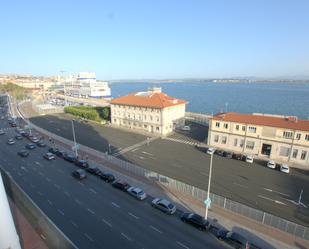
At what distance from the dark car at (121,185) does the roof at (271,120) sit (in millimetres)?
30300

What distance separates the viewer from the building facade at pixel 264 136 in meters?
44.2

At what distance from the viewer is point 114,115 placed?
78.9 metres

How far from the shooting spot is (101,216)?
2747cm

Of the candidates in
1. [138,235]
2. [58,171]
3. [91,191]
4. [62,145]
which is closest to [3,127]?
[62,145]

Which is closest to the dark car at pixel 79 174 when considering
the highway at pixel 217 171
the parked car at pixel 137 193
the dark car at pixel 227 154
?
the parked car at pixel 137 193

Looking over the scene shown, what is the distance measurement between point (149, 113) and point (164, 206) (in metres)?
42.2

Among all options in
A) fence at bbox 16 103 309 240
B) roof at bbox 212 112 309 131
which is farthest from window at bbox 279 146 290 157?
fence at bbox 16 103 309 240

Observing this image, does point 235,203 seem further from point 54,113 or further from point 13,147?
point 54,113

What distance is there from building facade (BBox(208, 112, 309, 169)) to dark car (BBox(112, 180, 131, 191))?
29152 mm

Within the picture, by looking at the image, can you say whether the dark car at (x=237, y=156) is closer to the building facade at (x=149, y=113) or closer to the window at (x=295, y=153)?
the window at (x=295, y=153)

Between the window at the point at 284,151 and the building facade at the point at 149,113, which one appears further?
the building facade at the point at 149,113

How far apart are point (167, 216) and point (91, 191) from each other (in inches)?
516

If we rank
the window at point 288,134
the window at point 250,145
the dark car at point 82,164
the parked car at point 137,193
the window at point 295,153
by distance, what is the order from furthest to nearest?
the window at point 250,145 → the window at point 288,134 → the window at point 295,153 → the dark car at point 82,164 → the parked car at point 137,193

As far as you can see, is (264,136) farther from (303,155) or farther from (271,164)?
(303,155)
